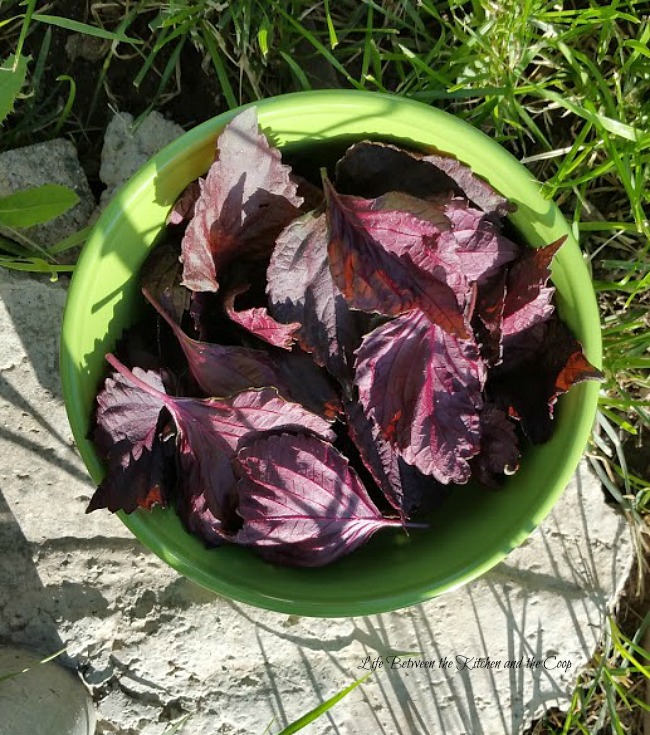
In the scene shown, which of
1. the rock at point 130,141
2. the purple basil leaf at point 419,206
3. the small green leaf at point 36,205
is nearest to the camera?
the purple basil leaf at point 419,206

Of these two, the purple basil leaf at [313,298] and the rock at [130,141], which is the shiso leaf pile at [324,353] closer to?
the purple basil leaf at [313,298]

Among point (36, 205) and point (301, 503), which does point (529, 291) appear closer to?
point (301, 503)

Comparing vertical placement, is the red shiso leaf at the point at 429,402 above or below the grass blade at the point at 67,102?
below

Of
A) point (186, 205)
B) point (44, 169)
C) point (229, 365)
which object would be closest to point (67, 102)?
point (44, 169)

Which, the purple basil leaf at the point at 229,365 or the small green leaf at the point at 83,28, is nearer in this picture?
the purple basil leaf at the point at 229,365

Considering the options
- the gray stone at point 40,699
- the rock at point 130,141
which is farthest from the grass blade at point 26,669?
the rock at point 130,141

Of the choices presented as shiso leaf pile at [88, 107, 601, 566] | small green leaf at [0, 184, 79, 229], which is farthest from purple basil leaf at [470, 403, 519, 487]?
small green leaf at [0, 184, 79, 229]
